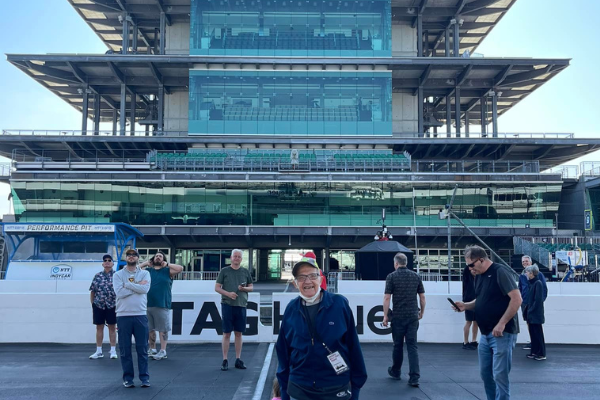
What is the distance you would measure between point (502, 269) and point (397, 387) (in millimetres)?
2853

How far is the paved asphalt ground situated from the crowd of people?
0.36 metres

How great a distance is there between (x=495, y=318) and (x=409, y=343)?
228cm

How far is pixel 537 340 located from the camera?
10273 millimetres

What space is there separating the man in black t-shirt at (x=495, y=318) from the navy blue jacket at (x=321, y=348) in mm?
2320

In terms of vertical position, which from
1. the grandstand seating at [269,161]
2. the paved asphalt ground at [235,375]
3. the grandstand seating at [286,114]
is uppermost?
the grandstand seating at [286,114]

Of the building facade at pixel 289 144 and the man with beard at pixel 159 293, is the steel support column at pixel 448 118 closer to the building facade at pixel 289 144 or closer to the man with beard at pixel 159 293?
the building facade at pixel 289 144

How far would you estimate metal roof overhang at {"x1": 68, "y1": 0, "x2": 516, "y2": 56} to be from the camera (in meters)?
47.0

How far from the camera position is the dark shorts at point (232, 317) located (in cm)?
922

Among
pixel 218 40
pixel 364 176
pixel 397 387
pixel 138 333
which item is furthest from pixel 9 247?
pixel 218 40

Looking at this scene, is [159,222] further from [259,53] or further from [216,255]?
[259,53]

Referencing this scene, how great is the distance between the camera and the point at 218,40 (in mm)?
44438

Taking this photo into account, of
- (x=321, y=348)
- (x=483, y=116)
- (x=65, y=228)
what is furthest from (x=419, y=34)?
(x=321, y=348)

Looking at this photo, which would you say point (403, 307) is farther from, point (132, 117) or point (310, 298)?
point (132, 117)

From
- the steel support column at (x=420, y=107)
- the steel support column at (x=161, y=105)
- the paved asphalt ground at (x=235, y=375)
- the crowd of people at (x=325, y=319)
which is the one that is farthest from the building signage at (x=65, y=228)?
the steel support column at (x=420, y=107)
